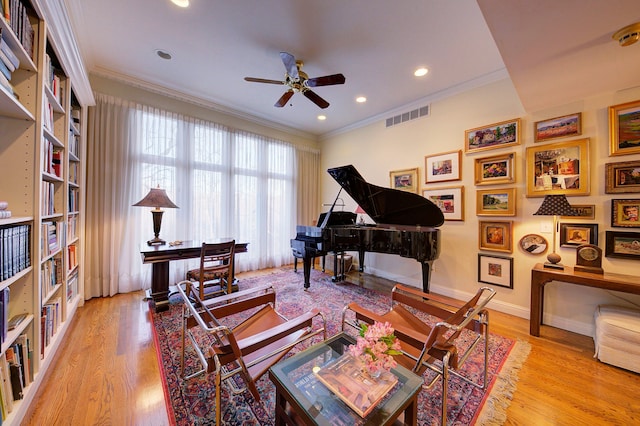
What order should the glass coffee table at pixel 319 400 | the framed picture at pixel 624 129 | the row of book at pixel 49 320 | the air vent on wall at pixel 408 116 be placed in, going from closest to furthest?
1. the glass coffee table at pixel 319 400
2. the row of book at pixel 49 320
3. the framed picture at pixel 624 129
4. the air vent on wall at pixel 408 116

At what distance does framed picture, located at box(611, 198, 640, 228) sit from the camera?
7.24 ft

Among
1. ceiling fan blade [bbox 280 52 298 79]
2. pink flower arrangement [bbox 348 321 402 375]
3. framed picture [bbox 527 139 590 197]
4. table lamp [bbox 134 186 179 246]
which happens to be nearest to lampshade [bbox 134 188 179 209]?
table lamp [bbox 134 186 179 246]

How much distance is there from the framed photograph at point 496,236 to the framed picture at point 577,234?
471 millimetres

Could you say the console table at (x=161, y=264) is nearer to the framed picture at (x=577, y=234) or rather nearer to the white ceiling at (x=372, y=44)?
the white ceiling at (x=372, y=44)

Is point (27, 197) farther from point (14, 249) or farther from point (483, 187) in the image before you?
point (483, 187)

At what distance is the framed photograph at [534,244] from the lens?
270 cm

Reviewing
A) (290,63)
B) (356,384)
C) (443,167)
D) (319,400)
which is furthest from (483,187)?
(319,400)

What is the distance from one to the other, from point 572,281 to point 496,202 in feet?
3.92

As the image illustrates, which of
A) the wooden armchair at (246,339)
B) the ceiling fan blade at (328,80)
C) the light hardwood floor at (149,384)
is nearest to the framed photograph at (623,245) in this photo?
the light hardwood floor at (149,384)

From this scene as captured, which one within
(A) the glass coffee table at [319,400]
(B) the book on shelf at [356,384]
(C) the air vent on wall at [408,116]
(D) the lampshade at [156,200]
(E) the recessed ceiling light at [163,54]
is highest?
(E) the recessed ceiling light at [163,54]

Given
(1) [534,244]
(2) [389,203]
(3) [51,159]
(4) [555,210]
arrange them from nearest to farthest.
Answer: (3) [51,159] → (4) [555,210] → (1) [534,244] → (2) [389,203]

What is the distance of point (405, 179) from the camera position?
4.07 metres

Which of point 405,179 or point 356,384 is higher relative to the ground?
point 405,179

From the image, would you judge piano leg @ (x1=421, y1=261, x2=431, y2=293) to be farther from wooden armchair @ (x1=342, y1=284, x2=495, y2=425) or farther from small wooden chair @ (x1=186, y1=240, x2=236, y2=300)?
small wooden chair @ (x1=186, y1=240, x2=236, y2=300)
